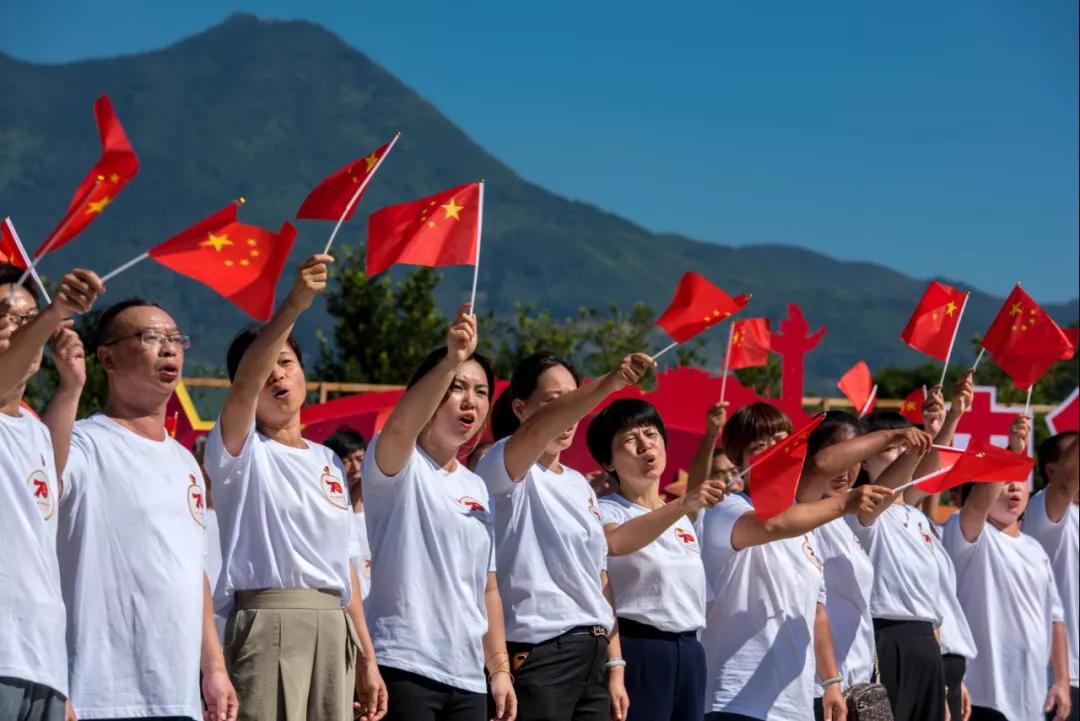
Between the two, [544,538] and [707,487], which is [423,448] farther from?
[707,487]

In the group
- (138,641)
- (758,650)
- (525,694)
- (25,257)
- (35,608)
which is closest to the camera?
(35,608)

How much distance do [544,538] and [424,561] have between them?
0.66 meters

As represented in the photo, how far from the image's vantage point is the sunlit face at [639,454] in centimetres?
628

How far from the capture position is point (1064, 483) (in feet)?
28.9

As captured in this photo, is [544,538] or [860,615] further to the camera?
[860,615]

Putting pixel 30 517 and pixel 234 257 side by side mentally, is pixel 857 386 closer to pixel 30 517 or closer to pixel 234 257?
pixel 234 257

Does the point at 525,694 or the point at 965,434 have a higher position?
the point at 965,434

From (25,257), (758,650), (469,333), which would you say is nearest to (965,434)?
(758,650)

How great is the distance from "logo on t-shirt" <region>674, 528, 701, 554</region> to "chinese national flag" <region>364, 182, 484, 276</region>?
55.2 inches

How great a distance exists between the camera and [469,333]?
499 centimetres

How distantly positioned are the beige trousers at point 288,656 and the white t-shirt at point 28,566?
2.69 ft

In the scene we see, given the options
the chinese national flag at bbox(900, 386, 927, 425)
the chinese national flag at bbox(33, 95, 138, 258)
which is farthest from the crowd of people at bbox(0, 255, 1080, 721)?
the chinese national flag at bbox(900, 386, 927, 425)

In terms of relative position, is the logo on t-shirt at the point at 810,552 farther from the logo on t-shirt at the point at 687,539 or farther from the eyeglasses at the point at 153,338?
the eyeglasses at the point at 153,338

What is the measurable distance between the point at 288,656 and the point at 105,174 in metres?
1.58
